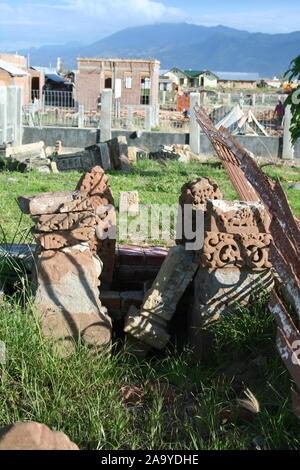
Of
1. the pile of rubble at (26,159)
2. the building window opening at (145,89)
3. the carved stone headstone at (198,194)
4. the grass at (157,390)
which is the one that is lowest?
the grass at (157,390)

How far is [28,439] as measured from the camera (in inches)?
97.8

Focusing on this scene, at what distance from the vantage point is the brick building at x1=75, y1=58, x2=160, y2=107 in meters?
47.2

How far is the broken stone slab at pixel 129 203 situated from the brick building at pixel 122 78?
121 feet

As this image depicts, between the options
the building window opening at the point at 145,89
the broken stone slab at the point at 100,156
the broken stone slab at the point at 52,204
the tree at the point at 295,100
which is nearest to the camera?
the broken stone slab at the point at 52,204

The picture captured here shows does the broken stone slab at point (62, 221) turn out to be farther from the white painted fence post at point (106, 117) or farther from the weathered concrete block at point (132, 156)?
the white painted fence post at point (106, 117)

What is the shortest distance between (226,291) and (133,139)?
16483 millimetres

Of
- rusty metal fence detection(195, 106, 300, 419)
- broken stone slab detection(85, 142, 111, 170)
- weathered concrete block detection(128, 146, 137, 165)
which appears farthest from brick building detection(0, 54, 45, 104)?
rusty metal fence detection(195, 106, 300, 419)

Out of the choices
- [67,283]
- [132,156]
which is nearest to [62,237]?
[67,283]

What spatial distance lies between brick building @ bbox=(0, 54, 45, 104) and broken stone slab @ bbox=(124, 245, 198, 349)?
99.7 ft

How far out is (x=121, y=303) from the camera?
17.1 feet

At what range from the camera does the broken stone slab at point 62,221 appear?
4688 millimetres

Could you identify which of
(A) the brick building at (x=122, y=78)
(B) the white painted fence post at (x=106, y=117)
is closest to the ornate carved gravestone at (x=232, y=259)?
(B) the white painted fence post at (x=106, y=117)

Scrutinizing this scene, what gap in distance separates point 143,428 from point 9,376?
893 mm

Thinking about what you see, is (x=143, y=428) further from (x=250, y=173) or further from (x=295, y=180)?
(x=295, y=180)
